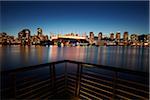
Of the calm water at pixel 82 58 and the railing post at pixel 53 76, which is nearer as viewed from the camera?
the railing post at pixel 53 76

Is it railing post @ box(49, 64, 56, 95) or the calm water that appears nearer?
railing post @ box(49, 64, 56, 95)

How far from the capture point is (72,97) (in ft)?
11.2

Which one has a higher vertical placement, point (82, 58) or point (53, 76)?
point (53, 76)

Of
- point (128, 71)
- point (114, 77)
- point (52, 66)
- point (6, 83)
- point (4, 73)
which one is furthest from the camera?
point (6, 83)

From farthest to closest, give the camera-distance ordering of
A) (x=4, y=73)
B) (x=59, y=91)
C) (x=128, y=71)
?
(x=59, y=91), (x=128, y=71), (x=4, y=73)

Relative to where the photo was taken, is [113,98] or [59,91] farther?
[59,91]

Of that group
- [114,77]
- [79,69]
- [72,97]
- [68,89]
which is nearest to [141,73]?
[114,77]

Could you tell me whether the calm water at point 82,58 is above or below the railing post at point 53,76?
below

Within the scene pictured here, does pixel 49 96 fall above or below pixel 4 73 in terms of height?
below

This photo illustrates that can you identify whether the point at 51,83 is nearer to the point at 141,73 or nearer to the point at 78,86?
the point at 78,86

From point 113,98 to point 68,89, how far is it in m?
1.27

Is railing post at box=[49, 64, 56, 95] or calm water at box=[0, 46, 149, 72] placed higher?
railing post at box=[49, 64, 56, 95]

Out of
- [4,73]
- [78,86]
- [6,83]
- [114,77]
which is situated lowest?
[6,83]

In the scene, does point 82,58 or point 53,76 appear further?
point 82,58
